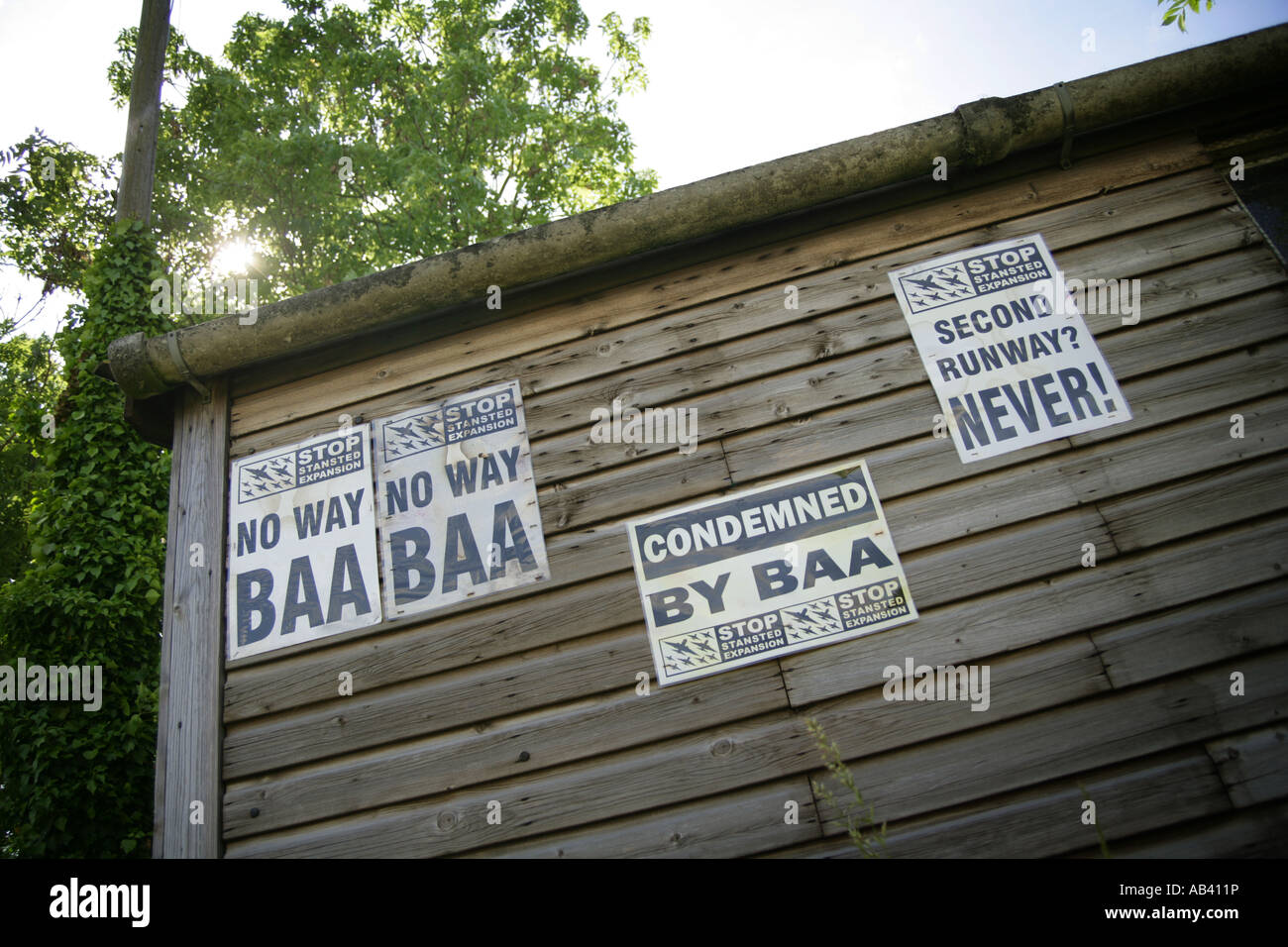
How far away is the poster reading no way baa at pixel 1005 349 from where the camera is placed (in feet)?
10.3

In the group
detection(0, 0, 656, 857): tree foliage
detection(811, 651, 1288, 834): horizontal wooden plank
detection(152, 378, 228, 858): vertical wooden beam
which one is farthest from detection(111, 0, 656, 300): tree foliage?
detection(811, 651, 1288, 834): horizontal wooden plank

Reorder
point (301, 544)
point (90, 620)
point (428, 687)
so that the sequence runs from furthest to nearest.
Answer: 1. point (90, 620)
2. point (301, 544)
3. point (428, 687)

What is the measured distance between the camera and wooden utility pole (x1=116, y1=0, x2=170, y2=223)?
699cm

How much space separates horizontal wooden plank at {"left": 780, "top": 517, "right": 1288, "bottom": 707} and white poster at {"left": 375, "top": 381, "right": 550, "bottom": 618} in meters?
1.27

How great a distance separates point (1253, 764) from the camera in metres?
2.62

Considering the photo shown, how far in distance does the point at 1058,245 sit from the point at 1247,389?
99cm

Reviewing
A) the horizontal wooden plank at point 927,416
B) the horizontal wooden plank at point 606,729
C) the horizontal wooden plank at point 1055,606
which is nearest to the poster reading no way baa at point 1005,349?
the horizontal wooden plank at point 927,416

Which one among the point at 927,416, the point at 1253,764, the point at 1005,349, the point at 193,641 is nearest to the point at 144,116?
the point at 193,641

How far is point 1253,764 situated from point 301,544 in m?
3.93

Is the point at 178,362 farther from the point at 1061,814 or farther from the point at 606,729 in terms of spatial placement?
the point at 1061,814

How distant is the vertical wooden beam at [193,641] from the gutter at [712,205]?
0.32 m

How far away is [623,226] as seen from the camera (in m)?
3.48
